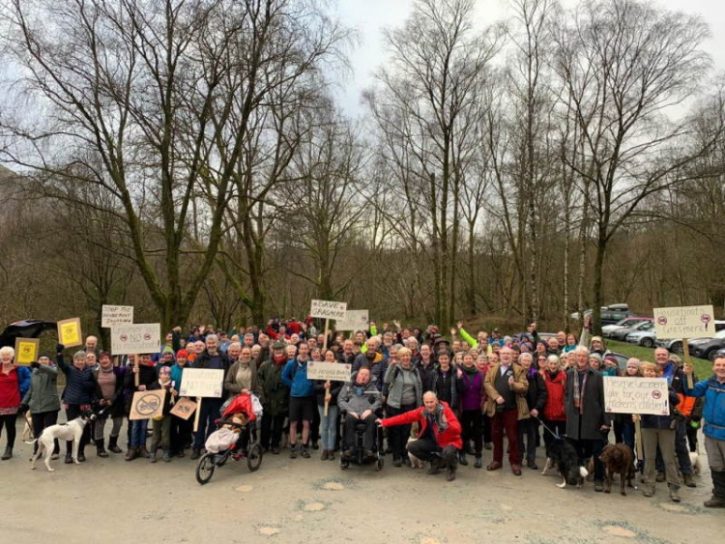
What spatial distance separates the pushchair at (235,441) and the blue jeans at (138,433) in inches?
53.8

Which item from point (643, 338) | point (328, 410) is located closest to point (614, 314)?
point (643, 338)

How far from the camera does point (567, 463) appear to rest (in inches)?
258

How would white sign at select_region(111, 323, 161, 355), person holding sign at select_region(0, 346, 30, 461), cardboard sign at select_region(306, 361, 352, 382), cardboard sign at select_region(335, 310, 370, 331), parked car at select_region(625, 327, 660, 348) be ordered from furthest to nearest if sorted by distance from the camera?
parked car at select_region(625, 327, 660, 348)
cardboard sign at select_region(335, 310, 370, 331)
white sign at select_region(111, 323, 161, 355)
cardboard sign at select_region(306, 361, 352, 382)
person holding sign at select_region(0, 346, 30, 461)

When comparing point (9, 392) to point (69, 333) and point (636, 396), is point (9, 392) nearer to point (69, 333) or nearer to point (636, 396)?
point (69, 333)

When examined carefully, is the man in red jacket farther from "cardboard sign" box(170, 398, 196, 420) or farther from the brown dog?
"cardboard sign" box(170, 398, 196, 420)

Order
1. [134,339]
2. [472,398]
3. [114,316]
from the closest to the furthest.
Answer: [472,398] < [134,339] < [114,316]

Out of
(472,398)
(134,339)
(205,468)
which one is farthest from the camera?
(134,339)

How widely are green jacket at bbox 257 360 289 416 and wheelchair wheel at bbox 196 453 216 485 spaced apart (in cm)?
143

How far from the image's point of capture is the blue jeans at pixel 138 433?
779cm

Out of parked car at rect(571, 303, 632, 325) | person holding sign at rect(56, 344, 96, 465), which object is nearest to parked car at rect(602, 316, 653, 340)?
parked car at rect(571, 303, 632, 325)

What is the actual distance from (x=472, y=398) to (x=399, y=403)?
118 centimetres

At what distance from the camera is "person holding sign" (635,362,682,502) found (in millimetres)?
6297

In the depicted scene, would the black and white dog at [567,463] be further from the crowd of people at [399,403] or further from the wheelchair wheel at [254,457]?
the wheelchair wheel at [254,457]

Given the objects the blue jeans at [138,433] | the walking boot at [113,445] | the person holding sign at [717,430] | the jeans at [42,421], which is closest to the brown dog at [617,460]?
the person holding sign at [717,430]
